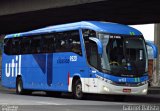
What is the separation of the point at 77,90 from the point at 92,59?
77.2 inches

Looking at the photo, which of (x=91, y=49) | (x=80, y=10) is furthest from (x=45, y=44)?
(x=80, y=10)

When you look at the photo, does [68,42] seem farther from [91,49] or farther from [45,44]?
[45,44]

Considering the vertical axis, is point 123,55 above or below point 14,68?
above

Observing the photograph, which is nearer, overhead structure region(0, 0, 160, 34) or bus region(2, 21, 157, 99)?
bus region(2, 21, 157, 99)

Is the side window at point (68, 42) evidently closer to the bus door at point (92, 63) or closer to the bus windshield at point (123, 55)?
the bus door at point (92, 63)

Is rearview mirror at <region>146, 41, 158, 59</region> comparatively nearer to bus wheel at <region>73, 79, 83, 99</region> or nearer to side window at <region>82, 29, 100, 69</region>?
side window at <region>82, 29, 100, 69</region>

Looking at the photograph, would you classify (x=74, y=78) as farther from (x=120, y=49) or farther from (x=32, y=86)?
(x=32, y=86)

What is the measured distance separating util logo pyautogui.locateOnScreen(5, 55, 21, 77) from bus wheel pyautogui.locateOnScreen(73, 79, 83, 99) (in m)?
6.51

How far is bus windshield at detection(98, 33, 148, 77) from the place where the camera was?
21969 mm

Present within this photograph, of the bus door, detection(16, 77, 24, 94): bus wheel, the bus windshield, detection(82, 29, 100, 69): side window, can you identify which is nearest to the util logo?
detection(16, 77, 24, 94): bus wheel

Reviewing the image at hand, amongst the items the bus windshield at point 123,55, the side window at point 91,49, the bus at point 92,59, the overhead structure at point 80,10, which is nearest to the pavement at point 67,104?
the bus at point 92,59

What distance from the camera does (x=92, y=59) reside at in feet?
73.8

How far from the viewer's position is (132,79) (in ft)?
72.7

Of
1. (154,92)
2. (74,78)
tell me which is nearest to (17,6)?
(154,92)
